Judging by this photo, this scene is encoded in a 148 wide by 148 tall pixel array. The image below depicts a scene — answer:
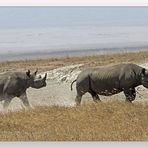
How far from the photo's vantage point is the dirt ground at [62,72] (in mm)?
5785

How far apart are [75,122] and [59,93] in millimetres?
1315

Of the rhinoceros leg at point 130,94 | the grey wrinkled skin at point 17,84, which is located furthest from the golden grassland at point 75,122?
the grey wrinkled skin at point 17,84

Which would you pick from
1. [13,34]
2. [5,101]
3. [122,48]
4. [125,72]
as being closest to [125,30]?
[122,48]

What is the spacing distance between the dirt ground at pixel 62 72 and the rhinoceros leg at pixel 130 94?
0.17ft

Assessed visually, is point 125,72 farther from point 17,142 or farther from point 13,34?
point 17,142

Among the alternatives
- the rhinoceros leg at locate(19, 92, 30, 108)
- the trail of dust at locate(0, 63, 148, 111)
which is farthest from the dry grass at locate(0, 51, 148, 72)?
the rhinoceros leg at locate(19, 92, 30, 108)

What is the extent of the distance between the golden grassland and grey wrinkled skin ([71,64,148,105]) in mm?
781

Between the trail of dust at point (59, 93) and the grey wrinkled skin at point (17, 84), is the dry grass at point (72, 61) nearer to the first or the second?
the trail of dust at point (59, 93)

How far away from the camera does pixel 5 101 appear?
686 cm

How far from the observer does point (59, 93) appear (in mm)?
6207

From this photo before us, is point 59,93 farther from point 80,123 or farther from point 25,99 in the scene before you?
point 80,123

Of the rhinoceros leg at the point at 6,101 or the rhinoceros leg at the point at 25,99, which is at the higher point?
the rhinoceros leg at the point at 25,99
